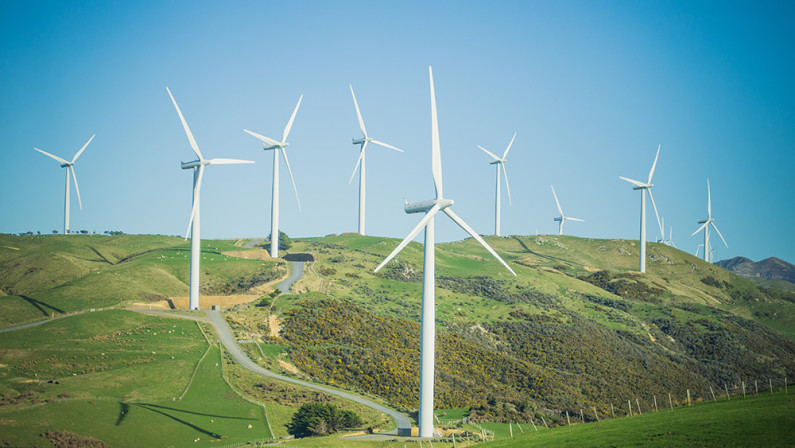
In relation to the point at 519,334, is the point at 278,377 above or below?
below

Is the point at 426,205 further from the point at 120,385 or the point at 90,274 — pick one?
the point at 90,274

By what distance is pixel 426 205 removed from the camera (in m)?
47.8

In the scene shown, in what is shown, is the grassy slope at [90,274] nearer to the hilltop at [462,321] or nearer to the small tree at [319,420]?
the hilltop at [462,321]

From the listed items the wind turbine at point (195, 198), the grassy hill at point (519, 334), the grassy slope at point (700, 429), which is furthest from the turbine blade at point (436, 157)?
the wind turbine at point (195, 198)

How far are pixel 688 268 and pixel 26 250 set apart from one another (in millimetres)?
172167

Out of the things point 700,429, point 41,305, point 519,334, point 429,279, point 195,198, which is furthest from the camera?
point 519,334

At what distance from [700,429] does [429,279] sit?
20819 millimetres

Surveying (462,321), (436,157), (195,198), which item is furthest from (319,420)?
(462,321)

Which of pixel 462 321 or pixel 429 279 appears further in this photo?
pixel 462 321

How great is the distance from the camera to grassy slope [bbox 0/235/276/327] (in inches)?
3342

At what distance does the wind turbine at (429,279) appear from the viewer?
147ft

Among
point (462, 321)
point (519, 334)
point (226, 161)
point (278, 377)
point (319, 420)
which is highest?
point (226, 161)

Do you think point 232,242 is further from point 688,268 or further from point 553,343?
point 688,268

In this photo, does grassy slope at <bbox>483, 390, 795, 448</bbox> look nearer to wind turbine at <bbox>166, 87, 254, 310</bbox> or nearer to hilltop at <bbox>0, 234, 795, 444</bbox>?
hilltop at <bbox>0, 234, 795, 444</bbox>
